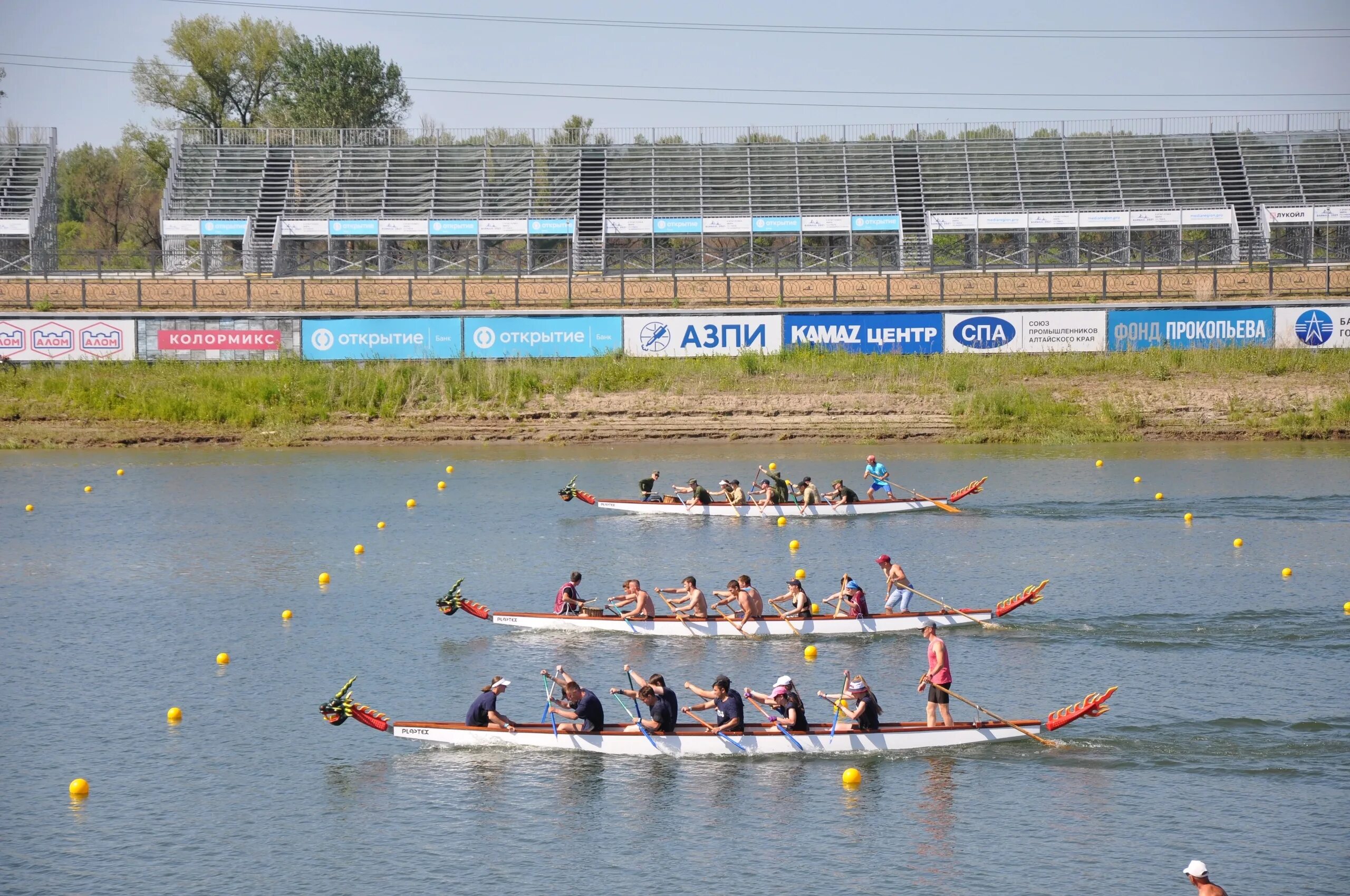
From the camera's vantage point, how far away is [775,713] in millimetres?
18000

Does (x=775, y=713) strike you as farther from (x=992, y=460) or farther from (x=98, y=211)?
(x=98, y=211)

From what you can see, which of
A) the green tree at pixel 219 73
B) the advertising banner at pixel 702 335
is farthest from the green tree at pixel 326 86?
the advertising banner at pixel 702 335

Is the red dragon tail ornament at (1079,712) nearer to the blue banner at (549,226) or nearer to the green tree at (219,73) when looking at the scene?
the blue banner at (549,226)

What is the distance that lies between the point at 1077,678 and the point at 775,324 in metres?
26.5

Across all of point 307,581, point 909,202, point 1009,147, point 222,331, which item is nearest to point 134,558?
point 307,581

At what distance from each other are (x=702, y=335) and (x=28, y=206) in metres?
34.4

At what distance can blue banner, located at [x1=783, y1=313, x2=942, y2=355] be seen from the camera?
44969mm

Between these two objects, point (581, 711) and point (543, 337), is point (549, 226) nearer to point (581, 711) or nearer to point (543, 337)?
point (543, 337)

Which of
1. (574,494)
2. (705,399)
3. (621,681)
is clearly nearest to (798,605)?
(621,681)

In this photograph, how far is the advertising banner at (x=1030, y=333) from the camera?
44906 mm

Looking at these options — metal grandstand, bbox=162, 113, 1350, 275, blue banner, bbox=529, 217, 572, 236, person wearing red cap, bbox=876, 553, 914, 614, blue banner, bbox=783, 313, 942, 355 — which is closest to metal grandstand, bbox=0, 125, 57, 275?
metal grandstand, bbox=162, 113, 1350, 275

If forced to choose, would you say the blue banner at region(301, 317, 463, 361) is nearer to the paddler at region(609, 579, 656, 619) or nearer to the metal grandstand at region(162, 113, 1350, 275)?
the metal grandstand at region(162, 113, 1350, 275)

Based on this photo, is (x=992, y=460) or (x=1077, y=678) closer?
(x=1077, y=678)

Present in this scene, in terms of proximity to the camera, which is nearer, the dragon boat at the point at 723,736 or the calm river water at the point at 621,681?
the calm river water at the point at 621,681
